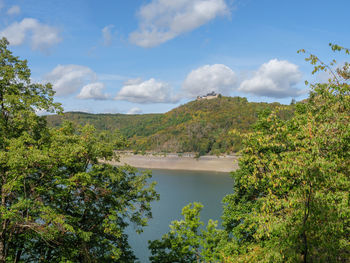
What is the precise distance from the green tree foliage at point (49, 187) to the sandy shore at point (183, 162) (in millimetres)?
85069

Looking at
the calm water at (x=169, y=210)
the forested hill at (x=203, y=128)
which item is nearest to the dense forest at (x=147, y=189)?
the calm water at (x=169, y=210)

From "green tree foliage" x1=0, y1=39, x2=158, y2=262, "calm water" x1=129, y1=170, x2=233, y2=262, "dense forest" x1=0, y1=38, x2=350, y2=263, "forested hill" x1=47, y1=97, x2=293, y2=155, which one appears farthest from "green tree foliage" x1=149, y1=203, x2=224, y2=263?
"forested hill" x1=47, y1=97, x2=293, y2=155

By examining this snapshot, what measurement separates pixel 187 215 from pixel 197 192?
37.6 metres

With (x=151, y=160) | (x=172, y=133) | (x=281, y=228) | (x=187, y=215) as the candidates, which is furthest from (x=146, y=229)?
(x=172, y=133)

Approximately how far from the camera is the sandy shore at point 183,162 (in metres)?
102

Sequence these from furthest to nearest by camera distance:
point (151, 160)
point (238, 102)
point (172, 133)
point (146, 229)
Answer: point (238, 102), point (172, 133), point (151, 160), point (146, 229)

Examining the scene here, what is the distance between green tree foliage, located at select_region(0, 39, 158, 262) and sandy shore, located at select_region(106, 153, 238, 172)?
279 feet

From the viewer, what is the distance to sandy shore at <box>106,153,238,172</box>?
102 m

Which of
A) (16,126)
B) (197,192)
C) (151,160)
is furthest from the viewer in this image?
(151,160)

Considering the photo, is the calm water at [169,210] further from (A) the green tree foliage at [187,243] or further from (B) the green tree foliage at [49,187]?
(B) the green tree foliage at [49,187]

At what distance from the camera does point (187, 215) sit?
15.2 metres

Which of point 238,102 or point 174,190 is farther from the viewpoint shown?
Result: point 238,102

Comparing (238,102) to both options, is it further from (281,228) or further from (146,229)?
(281,228)

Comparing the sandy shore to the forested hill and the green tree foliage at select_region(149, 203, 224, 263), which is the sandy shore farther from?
the green tree foliage at select_region(149, 203, 224, 263)
